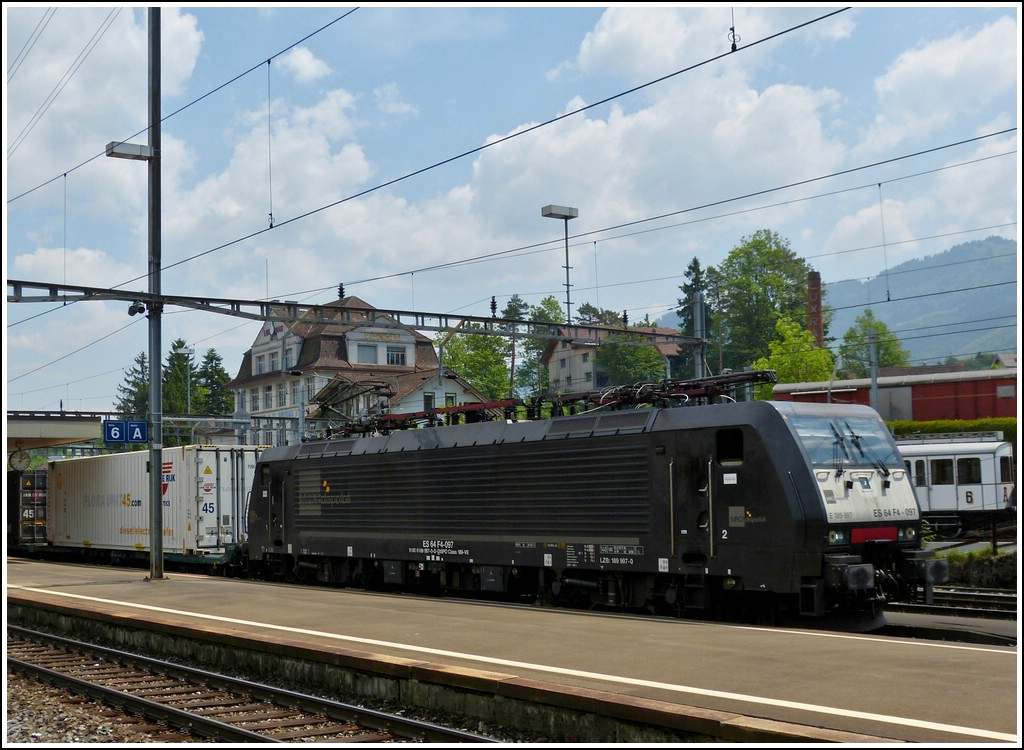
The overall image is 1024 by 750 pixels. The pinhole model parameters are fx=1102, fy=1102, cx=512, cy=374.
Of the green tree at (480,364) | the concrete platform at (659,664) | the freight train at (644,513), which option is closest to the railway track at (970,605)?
the freight train at (644,513)

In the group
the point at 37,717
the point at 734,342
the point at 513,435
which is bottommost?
the point at 37,717

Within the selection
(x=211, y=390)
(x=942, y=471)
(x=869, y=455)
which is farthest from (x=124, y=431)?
(x=211, y=390)

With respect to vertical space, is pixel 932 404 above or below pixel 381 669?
above

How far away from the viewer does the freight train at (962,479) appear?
32188mm

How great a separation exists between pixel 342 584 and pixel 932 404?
34333mm

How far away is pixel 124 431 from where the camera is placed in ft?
95.6

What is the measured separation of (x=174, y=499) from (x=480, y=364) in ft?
143

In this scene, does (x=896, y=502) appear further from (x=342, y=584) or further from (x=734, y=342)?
(x=734, y=342)

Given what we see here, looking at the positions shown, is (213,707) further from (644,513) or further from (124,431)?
(124,431)

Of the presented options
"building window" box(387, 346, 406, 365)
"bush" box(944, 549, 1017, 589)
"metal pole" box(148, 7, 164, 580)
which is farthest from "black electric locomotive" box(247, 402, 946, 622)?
"building window" box(387, 346, 406, 365)

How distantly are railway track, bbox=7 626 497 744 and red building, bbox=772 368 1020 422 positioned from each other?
35138mm

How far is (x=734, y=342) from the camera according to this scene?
281 ft

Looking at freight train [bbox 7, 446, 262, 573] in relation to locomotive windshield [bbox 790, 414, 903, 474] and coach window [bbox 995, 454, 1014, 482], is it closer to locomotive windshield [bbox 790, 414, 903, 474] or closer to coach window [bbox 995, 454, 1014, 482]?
locomotive windshield [bbox 790, 414, 903, 474]

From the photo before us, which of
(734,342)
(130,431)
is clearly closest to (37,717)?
(130,431)
